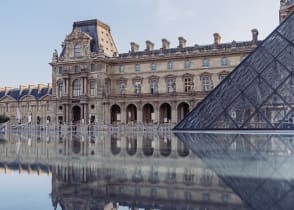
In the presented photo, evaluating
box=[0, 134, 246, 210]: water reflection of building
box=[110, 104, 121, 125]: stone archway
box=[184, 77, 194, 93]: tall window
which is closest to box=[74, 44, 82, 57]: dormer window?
box=[110, 104, 121, 125]: stone archway

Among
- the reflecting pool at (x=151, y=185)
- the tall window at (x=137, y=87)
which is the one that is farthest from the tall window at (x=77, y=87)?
the reflecting pool at (x=151, y=185)

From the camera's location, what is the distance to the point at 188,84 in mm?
37938

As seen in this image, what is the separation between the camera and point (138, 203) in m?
3.17

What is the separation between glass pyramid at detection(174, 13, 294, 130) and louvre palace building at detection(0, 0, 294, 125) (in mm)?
18385

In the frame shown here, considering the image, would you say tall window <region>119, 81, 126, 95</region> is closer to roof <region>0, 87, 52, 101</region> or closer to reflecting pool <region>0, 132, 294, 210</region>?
roof <region>0, 87, 52, 101</region>

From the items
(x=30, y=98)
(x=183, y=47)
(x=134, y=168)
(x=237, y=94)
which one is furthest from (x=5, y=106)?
(x=134, y=168)

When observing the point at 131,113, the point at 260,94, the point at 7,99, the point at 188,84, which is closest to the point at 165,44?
the point at 188,84

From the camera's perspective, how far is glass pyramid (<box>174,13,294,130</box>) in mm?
15211

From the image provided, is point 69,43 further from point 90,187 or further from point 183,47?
point 90,187

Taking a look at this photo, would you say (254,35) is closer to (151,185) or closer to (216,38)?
(216,38)

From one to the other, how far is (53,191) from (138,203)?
1057 millimetres

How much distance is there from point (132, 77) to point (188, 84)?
263 inches

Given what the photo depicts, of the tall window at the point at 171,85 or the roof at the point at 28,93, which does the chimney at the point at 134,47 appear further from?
the roof at the point at 28,93

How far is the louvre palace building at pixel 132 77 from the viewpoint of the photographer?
120 ft
